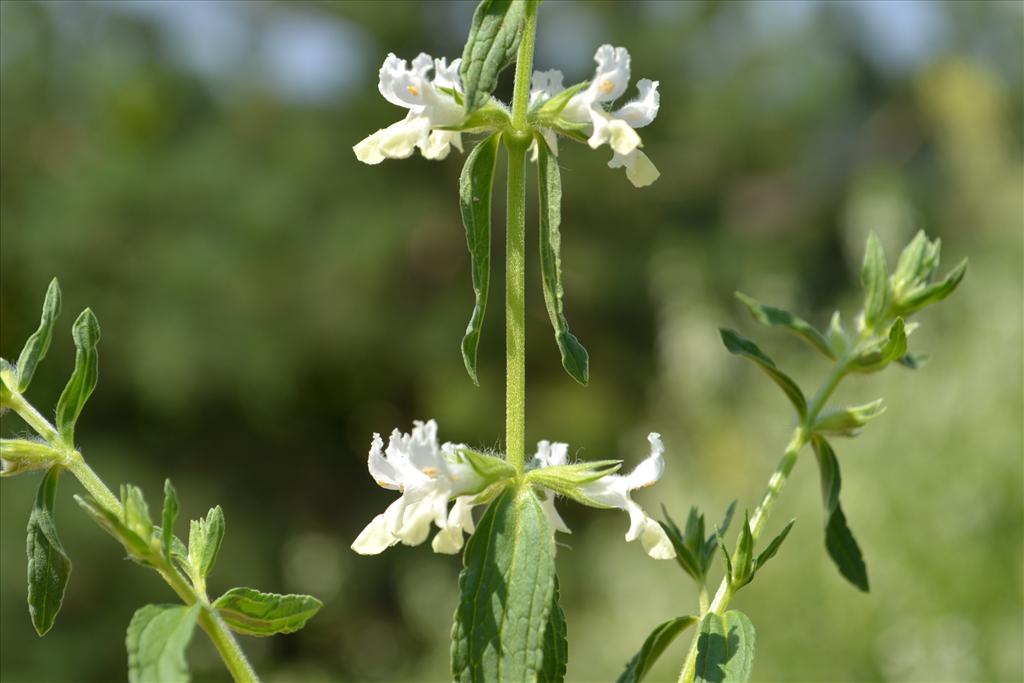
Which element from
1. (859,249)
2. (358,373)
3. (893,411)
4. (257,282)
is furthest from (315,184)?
(893,411)

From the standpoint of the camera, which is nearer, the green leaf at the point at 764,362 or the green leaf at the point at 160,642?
the green leaf at the point at 160,642

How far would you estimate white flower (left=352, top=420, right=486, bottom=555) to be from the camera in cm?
46

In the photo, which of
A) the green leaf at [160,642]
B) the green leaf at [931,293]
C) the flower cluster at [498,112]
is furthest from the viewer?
the green leaf at [931,293]

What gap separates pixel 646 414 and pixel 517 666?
476 centimetres

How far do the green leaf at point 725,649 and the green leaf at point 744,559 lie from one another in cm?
2

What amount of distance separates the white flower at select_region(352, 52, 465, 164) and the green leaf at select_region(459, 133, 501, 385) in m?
0.02

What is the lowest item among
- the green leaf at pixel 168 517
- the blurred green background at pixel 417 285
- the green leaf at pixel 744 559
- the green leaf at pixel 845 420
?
the green leaf at pixel 168 517

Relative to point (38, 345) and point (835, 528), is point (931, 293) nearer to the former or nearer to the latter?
point (835, 528)

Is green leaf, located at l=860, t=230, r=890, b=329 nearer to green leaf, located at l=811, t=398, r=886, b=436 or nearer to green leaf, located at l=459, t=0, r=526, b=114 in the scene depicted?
green leaf, located at l=811, t=398, r=886, b=436

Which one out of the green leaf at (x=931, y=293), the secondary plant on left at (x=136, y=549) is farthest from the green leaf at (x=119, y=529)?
the green leaf at (x=931, y=293)

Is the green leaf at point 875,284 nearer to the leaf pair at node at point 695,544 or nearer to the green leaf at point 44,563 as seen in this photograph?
the leaf pair at node at point 695,544

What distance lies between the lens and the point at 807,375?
3.46 m

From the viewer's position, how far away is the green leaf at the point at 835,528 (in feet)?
1.97

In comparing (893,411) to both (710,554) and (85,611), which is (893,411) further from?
(85,611)
